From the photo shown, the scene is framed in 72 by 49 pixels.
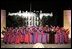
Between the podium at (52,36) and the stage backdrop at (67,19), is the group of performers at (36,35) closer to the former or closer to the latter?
the podium at (52,36)

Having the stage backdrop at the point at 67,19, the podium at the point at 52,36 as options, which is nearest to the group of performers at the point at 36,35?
the podium at the point at 52,36

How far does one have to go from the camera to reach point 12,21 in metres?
4.58

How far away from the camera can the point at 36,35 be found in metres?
4.64

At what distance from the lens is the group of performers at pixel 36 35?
15.1ft

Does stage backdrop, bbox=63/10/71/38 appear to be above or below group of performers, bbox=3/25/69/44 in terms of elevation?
above

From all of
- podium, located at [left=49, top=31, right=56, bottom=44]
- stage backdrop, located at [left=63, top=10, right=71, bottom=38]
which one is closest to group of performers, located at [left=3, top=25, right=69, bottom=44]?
podium, located at [left=49, top=31, right=56, bottom=44]

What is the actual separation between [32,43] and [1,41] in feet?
2.82

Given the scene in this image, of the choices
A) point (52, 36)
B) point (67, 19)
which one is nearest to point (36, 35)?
point (52, 36)

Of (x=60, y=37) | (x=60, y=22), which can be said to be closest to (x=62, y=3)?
(x=60, y=22)

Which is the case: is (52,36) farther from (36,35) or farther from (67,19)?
(67,19)

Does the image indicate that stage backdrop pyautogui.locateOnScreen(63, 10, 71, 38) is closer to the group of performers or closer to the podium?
the group of performers

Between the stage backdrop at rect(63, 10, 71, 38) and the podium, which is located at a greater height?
the stage backdrop at rect(63, 10, 71, 38)

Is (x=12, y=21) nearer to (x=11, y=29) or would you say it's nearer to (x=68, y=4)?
(x=11, y=29)

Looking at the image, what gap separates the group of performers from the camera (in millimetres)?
4613
